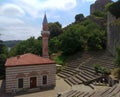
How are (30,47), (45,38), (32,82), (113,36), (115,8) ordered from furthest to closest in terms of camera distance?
(30,47)
(115,8)
(113,36)
(45,38)
(32,82)

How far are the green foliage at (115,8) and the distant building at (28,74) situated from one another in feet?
46.2

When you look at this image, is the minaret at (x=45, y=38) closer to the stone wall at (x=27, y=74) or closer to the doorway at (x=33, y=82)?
the stone wall at (x=27, y=74)

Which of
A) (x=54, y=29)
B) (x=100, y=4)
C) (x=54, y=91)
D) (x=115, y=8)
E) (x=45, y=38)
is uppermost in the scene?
(x=100, y=4)

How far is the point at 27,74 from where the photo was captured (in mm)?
22844

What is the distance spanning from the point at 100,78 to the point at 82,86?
2.64 m

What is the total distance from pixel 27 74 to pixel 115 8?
55.6 ft

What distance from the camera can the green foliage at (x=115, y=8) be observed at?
33.6 metres

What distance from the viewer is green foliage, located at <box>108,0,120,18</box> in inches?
1323

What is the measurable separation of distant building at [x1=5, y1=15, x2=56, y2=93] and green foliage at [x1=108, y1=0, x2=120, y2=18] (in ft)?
46.2

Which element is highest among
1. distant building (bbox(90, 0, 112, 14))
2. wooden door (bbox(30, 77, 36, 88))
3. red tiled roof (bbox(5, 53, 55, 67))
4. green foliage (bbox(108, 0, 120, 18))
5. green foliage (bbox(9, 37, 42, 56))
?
distant building (bbox(90, 0, 112, 14))

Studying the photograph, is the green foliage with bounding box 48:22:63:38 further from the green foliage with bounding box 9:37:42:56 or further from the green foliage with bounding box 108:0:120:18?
the green foliage with bounding box 108:0:120:18

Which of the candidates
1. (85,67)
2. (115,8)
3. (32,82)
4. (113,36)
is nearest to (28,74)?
(32,82)

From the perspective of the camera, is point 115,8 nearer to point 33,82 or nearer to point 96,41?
point 96,41

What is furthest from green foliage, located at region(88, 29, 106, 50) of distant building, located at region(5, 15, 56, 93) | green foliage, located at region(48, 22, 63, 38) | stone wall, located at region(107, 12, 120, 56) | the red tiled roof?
green foliage, located at region(48, 22, 63, 38)
